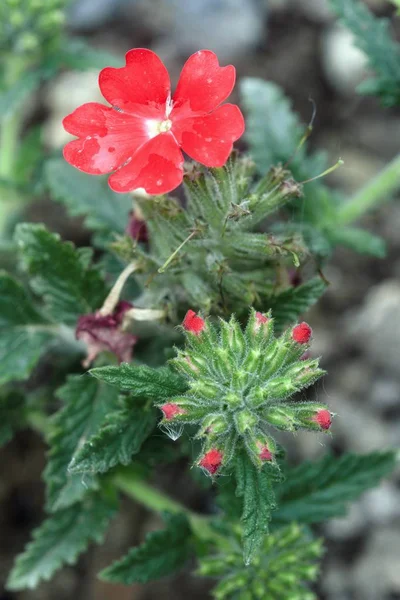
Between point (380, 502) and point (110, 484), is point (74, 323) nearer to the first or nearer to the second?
point (110, 484)

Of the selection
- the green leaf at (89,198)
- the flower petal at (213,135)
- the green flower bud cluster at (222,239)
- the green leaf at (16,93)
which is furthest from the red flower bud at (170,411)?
the green leaf at (16,93)

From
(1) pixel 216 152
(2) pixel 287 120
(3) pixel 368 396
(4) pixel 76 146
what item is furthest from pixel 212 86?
(3) pixel 368 396

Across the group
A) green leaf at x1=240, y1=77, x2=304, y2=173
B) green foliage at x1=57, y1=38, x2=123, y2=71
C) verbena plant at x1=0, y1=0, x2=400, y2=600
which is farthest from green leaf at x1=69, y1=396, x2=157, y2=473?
green foliage at x1=57, y1=38, x2=123, y2=71

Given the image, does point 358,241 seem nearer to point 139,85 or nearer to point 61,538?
point 139,85

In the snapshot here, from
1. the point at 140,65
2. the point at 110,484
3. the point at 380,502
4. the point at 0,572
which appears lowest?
the point at 380,502

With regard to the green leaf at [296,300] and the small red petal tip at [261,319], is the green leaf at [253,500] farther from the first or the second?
the green leaf at [296,300]

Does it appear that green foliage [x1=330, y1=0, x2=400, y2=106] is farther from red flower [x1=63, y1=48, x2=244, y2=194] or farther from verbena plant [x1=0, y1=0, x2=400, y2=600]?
red flower [x1=63, y1=48, x2=244, y2=194]
